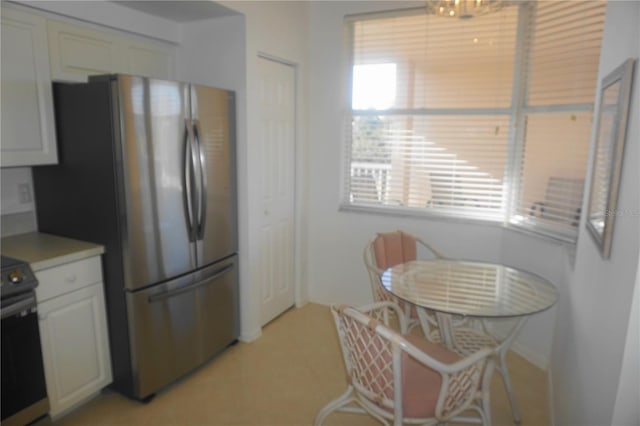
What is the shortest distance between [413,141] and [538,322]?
1.57 metres

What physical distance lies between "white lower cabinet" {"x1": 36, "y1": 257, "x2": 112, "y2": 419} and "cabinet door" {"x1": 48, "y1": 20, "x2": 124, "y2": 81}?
1.05m

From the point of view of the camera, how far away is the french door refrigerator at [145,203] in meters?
2.21

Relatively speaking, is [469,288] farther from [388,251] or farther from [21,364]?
[21,364]

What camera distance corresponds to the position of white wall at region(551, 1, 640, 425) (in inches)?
47.3

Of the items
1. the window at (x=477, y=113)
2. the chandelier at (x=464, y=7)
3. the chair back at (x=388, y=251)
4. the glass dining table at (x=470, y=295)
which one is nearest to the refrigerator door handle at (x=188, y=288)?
the chair back at (x=388, y=251)

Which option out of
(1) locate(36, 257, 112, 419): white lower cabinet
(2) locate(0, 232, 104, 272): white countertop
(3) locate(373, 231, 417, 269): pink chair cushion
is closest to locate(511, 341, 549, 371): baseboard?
(3) locate(373, 231, 417, 269): pink chair cushion

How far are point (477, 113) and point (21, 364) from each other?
310cm

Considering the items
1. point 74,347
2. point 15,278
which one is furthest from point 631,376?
point 74,347

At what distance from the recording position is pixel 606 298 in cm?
141

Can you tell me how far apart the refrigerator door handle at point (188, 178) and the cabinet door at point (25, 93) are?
2.27 feet

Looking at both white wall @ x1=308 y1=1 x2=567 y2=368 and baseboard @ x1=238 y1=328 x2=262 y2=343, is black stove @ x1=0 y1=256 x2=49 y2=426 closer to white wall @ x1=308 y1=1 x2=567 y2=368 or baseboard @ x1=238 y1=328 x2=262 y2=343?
baseboard @ x1=238 y1=328 x2=262 y2=343

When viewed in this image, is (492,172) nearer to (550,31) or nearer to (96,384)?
(550,31)

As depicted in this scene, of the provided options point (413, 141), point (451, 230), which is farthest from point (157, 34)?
point (451, 230)

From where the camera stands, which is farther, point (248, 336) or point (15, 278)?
point (248, 336)
